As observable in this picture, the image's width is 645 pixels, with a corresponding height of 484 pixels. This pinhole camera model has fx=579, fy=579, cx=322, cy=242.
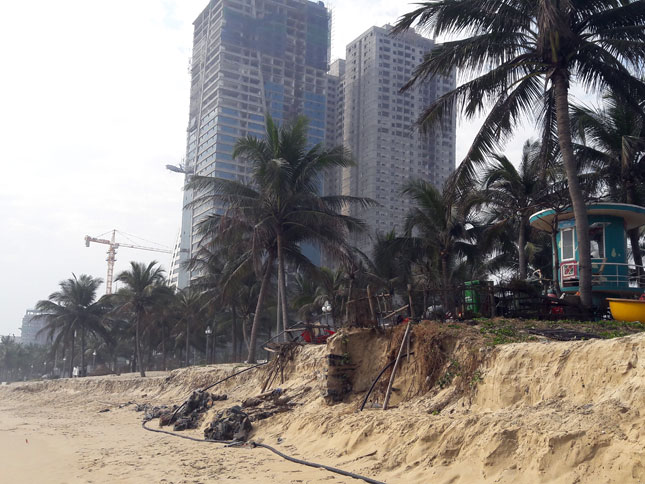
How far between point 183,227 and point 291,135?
286ft

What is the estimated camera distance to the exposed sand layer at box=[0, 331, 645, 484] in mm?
7020

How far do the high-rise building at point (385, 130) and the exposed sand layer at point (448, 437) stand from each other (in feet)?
275

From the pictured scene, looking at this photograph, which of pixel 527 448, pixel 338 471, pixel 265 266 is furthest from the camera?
pixel 265 266

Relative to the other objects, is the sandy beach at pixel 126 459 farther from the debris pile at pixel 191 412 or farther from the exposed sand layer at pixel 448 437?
the debris pile at pixel 191 412

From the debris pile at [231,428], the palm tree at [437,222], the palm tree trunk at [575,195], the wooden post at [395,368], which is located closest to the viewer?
the wooden post at [395,368]

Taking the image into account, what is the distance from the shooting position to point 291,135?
2377 centimetres

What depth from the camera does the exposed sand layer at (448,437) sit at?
702cm

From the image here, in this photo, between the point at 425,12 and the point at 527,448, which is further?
the point at 425,12

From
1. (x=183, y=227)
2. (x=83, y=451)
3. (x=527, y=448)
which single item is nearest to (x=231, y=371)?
(x=83, y=451)

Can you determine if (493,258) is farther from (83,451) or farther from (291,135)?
(83,451)

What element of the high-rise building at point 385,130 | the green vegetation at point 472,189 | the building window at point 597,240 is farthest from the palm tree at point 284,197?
the high-rise building at point 385,130

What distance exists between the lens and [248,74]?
104750 millimetres

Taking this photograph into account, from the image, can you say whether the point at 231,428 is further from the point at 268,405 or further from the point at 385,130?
the point at 385,130

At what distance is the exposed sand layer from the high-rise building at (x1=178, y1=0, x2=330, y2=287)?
275 ft
